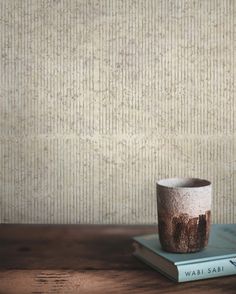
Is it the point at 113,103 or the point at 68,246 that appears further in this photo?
the point at 113,103

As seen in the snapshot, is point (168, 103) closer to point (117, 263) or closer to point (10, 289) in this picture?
point (117, 263)

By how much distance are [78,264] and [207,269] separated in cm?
25

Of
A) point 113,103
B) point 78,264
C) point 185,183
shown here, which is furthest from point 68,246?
point 113,103

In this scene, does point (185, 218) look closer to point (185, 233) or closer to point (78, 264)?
point (185, 233)

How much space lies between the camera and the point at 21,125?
1444 mm

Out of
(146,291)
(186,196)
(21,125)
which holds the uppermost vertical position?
(21,125)

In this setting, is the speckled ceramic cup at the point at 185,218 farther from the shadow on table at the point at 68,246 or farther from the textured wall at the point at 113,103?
the textured wall at the point at 113,103

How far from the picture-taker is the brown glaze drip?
100 cm

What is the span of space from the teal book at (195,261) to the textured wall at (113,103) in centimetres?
40

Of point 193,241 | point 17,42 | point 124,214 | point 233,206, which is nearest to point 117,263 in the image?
point 193,241

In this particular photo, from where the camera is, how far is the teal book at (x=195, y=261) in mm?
945

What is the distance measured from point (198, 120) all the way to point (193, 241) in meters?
0.50

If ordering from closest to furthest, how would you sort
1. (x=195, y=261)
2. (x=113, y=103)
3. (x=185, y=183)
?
1. (x=195, y=261)
2. (x=185, y=183)
3. (x=113, y=103)

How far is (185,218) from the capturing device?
101 centimetres
